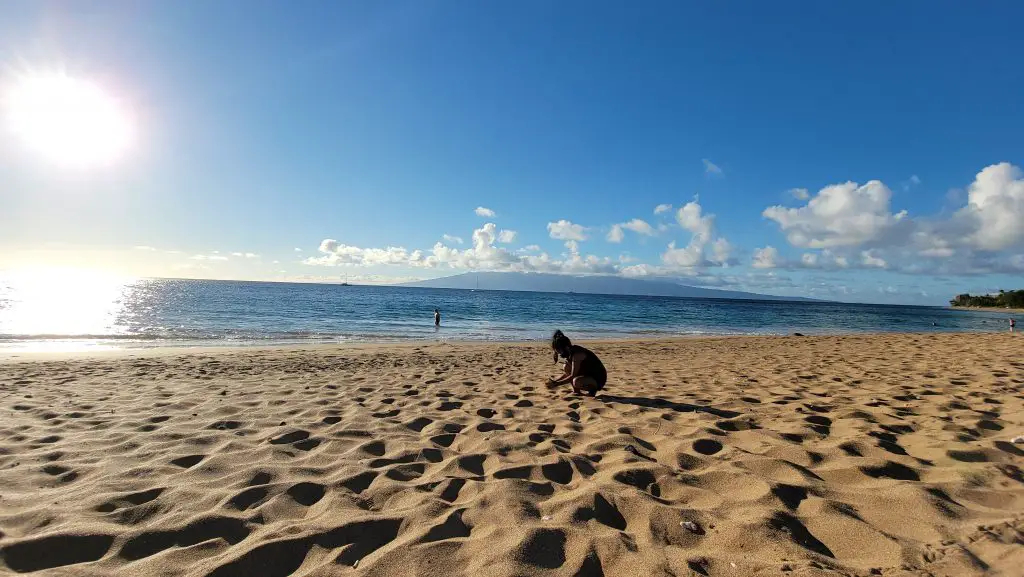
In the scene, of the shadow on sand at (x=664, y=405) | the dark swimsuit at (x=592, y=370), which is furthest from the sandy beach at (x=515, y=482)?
the dark swimsuit at (x=592, y=370)

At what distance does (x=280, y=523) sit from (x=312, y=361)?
371 inches

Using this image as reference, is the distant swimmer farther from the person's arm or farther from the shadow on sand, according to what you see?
the shadow on sand

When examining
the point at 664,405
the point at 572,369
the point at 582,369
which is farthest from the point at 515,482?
the point at 572,369

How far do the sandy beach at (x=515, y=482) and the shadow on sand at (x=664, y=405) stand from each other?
0.21ft

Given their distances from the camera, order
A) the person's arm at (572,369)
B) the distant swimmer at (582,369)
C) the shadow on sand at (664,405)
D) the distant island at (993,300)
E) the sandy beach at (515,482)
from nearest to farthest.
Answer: the sandy beach at (515,482)
the shadow on sand at (664,405)
the distant swimmer at (582,369)
the person's arm at (572,369)
the distant island at (993,300)

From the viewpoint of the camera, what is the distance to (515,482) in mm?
3533

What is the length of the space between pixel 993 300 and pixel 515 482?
158 meters

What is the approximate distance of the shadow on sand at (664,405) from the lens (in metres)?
5.69

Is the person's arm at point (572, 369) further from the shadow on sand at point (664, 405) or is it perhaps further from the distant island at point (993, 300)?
the distant island at point (993, 300)

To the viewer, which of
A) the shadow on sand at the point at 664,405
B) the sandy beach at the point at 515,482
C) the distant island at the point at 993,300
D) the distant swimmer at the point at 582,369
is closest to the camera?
the sandy beach at the point at 515,482

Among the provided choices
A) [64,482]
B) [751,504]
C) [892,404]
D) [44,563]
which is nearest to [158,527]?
[44,563]

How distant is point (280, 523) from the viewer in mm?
2922

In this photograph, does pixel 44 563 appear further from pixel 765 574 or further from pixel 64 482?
pixel 765 574

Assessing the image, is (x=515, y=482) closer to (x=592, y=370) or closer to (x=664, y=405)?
(x=664, y=405)
